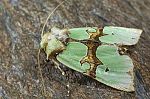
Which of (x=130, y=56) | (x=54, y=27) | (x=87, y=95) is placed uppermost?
(x=54, y=27)

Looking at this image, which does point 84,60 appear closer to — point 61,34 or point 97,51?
point 97,51

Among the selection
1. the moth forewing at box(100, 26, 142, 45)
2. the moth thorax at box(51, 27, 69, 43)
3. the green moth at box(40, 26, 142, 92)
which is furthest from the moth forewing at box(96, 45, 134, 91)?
the moth thorax at box(51, 27, 69, 43)

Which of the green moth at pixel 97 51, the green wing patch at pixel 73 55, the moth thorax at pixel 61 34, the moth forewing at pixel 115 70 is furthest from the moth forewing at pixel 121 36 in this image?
the moth thorax at pixel 61 34

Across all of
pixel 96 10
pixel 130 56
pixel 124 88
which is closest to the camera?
pixel 124 88

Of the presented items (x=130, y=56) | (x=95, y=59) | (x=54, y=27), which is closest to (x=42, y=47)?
(x=54, y=27)

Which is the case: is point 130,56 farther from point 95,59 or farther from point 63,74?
point 63,74

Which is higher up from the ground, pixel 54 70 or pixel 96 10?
pixel 96 10

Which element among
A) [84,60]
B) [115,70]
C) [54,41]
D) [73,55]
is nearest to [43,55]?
[54,41]
